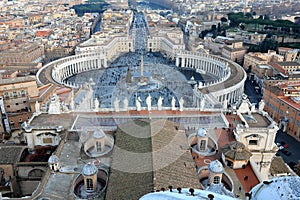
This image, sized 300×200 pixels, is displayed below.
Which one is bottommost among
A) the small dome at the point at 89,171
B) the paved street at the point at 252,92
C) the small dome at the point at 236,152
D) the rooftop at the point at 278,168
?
the paved street at the point at 252,92

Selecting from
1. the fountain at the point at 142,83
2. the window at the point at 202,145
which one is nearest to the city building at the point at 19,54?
the fountain at the point at 142,83

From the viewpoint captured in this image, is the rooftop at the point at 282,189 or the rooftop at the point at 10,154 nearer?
the rooftop at the point at 282,189

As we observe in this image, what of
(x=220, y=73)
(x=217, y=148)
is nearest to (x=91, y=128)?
(x=217, y=148)

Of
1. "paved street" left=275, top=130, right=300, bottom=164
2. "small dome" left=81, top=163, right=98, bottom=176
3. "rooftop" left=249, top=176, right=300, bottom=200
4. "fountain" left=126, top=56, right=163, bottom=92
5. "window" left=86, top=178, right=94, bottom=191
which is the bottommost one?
"paved street" left=275, top=130, right=300, bottom=164

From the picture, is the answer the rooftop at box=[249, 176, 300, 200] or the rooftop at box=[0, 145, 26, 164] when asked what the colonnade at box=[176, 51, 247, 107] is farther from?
the rooftop at box=[249, 176, 300, 200]

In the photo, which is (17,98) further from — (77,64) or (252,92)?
(252,92)

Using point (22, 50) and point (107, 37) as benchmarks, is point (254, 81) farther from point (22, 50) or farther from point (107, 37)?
point (22, 50)

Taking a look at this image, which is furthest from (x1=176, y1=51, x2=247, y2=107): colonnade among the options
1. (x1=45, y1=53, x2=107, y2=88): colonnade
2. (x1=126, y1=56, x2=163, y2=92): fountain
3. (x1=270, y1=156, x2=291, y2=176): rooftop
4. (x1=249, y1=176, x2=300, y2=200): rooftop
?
(x1=249, y1=176, x2=300, y2=200): rooftop

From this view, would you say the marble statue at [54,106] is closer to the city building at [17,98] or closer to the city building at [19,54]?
the city building at [17,98]
